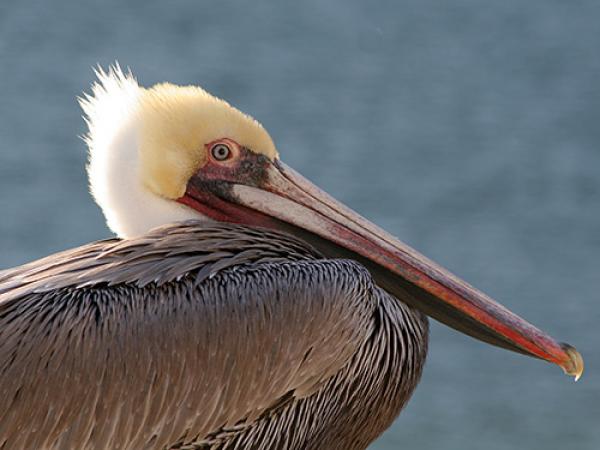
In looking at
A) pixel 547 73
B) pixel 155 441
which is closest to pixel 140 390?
pixel 155 441

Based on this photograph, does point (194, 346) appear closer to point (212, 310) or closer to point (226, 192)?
point (212, 310)

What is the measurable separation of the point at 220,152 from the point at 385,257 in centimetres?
60

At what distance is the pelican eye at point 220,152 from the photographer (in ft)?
15.8

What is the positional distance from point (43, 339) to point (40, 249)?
724cm

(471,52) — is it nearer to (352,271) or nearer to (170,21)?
(170,21)

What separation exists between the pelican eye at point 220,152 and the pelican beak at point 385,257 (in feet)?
0.28

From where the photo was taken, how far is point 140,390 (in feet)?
14.2

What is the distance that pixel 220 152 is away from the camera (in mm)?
4801

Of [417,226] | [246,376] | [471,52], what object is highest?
[471,52]

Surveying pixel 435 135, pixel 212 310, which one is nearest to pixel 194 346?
pixel 212 310

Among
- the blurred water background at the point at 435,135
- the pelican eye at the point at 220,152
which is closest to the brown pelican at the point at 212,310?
the pelican eye at the point at 220,152

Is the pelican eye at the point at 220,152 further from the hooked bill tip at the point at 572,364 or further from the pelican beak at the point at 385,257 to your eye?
the hooked bill tip at the point at 572,364

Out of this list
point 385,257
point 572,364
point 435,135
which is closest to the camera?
point 572,364

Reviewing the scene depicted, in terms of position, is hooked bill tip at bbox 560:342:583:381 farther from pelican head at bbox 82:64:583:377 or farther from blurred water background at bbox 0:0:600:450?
blurred water background at bbox 0:0:600:450
